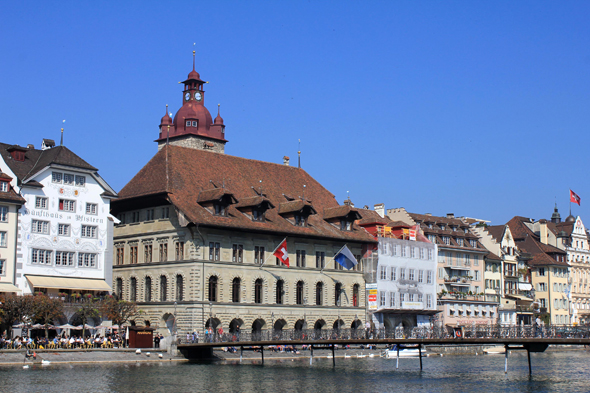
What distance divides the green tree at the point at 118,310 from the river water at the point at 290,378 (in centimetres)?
874

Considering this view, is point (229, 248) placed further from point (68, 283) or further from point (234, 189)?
point (68, 283)

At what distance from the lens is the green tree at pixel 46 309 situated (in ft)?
230

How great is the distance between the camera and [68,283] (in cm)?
7694

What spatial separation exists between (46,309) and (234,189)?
2498 centimetres

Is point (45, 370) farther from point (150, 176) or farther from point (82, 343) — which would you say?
point (150, 176)

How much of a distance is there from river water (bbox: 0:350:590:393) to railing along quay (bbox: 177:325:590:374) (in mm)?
2067

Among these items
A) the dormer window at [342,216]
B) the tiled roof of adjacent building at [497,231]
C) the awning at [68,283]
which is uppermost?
the tiled roof of adjacent building at [497,231]

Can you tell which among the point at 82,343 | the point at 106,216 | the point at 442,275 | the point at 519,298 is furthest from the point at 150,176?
the point at 519,298

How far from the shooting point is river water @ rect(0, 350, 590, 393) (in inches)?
2131

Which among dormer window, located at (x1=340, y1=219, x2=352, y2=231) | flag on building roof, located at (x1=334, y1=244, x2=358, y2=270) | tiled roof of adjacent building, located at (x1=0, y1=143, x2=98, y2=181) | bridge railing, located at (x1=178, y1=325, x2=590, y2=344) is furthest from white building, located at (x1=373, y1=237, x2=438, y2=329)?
tiled roof of adjacent building, located at (x1=0, y1=143, x2=98, y2=181)

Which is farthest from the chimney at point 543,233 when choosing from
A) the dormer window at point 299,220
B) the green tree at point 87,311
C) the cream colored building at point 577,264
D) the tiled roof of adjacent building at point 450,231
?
the green tree at point 87,311

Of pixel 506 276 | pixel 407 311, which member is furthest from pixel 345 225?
pixel 506 276

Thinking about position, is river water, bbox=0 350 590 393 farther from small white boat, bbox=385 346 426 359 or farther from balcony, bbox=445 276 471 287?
balcony, bbox=445 276 471 287

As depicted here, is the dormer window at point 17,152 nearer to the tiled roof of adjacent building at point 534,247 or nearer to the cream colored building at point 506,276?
the cream colored building at point 506,276
